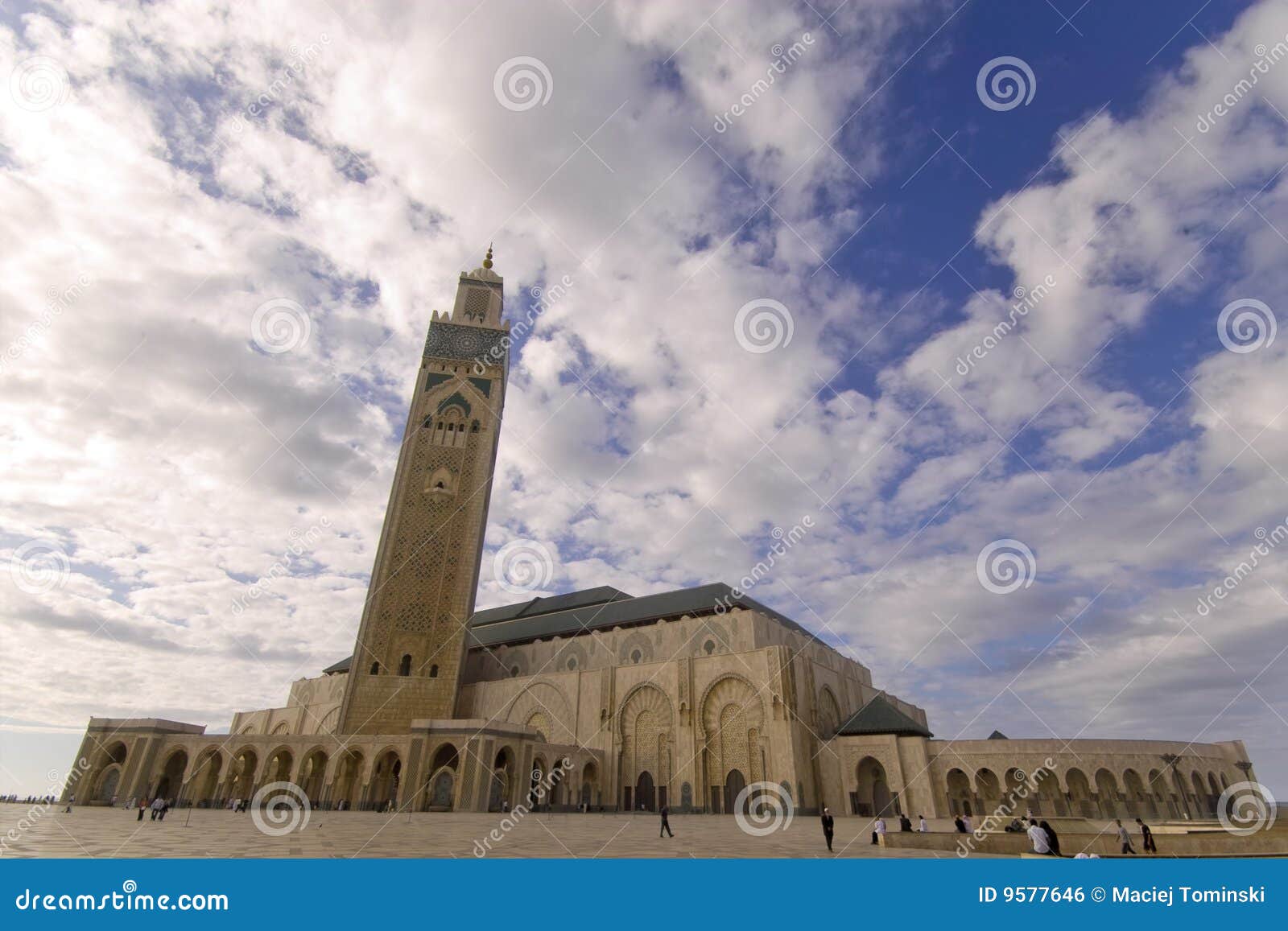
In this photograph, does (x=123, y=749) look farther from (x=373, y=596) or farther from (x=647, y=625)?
(x=647, y=625)

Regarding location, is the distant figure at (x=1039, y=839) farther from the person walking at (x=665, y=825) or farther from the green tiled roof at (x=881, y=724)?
the green tiled roof at (x=881, y=724)

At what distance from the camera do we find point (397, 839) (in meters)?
11.5

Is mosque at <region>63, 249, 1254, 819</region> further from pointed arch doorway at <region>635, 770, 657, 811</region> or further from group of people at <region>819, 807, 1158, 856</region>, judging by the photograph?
group of people at <region>819, 807, 1158, 856</region>

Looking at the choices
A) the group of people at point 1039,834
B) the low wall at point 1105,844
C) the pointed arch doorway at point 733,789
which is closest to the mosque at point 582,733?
the pointed arch doorway at point 733,789

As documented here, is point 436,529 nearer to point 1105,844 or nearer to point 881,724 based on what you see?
point 881,724

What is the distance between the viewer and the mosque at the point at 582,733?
24719mm

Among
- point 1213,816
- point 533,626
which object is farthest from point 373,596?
point 1213,816

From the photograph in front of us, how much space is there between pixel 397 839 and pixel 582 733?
66.1 feet

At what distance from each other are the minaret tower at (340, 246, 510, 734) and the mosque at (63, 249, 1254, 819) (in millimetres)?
92

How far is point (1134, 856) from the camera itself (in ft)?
35.3

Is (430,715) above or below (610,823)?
above

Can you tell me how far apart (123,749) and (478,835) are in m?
22.7

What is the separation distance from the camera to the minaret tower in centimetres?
2925

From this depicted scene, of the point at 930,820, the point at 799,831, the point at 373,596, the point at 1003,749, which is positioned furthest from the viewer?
the point at 373,596
